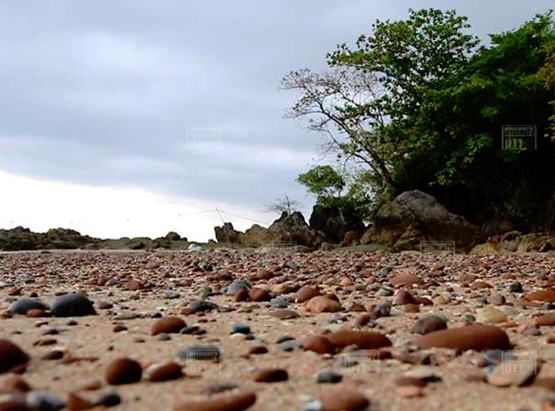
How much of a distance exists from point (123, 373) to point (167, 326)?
1.06 metres

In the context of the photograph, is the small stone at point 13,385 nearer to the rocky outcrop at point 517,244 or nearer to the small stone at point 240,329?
the small stone at point 240,329

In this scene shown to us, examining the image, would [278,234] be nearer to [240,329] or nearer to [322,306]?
[322,306]

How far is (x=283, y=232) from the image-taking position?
22.3m

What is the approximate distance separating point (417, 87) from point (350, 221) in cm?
570

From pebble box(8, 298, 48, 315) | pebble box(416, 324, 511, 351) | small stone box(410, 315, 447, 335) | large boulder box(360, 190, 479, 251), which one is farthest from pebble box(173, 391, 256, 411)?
large boulder box(360, 190, 479, 251)

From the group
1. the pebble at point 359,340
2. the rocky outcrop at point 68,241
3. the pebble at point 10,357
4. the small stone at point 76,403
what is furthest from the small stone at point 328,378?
the rocky outcrop at point 68,241

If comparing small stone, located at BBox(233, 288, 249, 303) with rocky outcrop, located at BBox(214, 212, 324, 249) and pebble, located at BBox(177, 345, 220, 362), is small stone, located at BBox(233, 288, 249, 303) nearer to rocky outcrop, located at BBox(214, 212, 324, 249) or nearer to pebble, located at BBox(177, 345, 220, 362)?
pebble, located at BBox(177, 345, 220, 362)

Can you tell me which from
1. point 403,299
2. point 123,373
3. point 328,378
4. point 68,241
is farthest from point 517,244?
point 68,241

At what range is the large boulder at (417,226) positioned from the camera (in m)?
19.2

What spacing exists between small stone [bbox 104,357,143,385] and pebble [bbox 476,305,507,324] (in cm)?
220

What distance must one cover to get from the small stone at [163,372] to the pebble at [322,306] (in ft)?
6.26

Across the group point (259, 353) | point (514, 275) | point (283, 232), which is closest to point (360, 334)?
point (259, 353)

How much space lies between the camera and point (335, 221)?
80.7ft

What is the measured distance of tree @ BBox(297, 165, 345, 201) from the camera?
1014 inches
